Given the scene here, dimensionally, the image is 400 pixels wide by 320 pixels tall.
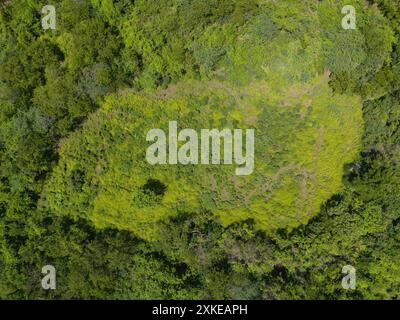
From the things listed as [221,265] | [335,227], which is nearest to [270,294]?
[221,265]

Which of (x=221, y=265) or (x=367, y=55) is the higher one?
(x=367, y=55)

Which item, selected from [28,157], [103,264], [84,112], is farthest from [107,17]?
[103,264]

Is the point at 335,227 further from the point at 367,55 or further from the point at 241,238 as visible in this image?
the point at 367,55

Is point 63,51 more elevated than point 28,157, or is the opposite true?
point 63,51

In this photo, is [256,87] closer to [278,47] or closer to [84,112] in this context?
[278,47]

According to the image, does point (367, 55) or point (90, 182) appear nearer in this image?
point (367, 55)
